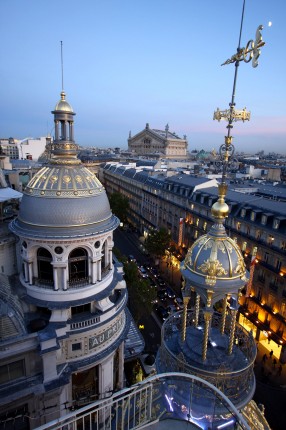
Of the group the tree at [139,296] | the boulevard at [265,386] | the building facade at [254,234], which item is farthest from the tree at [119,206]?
the tree at [139,296]

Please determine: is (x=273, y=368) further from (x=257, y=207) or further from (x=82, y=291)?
(x=82, y=291)

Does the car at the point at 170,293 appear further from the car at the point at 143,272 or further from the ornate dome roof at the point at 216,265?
the ornate dome roof at the point at 216,265

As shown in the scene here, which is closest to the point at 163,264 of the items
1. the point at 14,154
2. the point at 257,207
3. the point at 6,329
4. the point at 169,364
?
the point at 257,207

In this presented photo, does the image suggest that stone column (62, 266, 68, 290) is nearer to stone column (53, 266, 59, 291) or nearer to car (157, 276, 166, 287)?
stone column (53, 266, 59, 291)

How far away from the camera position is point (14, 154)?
134375mm

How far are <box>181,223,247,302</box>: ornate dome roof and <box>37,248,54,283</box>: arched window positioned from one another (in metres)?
16.7

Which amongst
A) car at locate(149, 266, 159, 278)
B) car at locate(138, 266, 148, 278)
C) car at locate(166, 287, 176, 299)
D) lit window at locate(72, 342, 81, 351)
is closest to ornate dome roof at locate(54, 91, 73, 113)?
lit window at locate(72, 342, 81, 351)

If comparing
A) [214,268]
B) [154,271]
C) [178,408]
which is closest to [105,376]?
[178,408]

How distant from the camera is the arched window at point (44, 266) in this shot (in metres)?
27.4

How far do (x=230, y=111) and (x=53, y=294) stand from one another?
2128 cm

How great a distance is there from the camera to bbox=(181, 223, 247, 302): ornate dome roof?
14208 millimetres

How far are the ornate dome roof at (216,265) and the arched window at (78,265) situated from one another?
15.0 m

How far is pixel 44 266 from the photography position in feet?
91.5

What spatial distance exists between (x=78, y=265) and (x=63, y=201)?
21.0 ft
